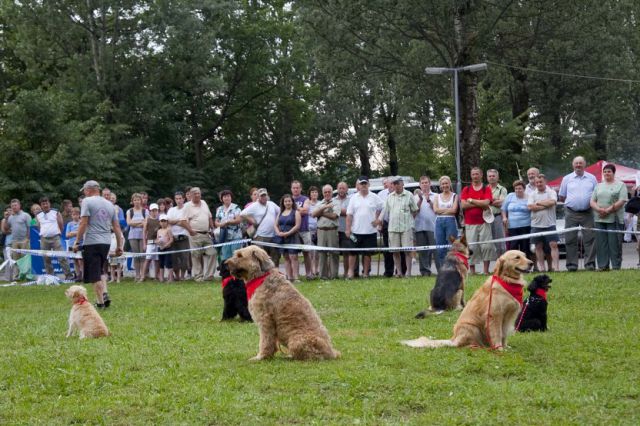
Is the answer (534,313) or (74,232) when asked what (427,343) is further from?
(74,232)

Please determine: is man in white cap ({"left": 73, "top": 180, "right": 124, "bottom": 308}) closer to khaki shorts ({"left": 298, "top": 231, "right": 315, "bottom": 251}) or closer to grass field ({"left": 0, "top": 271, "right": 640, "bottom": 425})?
grass field ({"left": 0, "top": 271, "right": 640, "bottom": 425})

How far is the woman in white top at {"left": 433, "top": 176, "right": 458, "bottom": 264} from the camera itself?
682 inches

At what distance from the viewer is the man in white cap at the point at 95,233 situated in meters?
14.1

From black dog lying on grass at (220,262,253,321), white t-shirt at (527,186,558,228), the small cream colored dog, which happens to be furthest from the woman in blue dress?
the small cream colored dog

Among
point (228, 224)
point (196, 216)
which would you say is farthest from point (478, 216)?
point (196, 216)

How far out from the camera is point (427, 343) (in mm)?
9102

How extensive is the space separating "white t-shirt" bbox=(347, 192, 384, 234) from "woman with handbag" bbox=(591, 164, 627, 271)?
462 cm

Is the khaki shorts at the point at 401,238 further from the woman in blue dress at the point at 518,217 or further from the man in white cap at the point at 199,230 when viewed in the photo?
the man in white cap at the point at 199,230

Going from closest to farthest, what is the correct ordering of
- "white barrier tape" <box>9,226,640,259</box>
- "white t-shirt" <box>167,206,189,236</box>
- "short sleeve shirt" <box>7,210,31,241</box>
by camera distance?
"white barrier tape" <box>9,226,640,259</box>, "white t-shirt" <box>167,206,189,236</box>, "short sleeve shirt" <box>7,210,31,241</box>

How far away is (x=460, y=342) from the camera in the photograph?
8914 millimetres

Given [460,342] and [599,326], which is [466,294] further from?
[460,342]

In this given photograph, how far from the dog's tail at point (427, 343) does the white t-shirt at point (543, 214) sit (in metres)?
8.67

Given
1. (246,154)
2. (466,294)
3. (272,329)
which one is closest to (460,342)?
(272,329)

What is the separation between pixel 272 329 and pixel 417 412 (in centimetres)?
248
